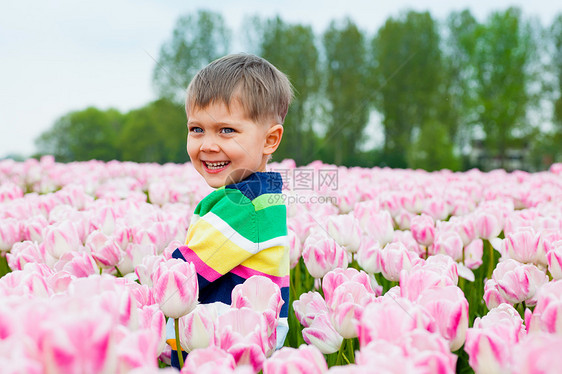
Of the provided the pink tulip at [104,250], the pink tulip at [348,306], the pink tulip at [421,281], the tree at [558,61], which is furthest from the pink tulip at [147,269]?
the tree at [558,61]

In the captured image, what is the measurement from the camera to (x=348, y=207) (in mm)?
3697

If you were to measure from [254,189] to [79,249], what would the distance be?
0.91m

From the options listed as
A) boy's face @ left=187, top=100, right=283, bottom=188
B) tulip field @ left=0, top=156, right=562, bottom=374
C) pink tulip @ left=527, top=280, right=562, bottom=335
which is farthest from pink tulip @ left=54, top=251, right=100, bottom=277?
pink tulip @ left=527, top=280, right=562, bottom=335

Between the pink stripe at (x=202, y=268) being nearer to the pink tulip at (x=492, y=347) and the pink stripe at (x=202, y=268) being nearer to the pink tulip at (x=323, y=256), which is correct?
the pink tulip at (x=323, y=256)

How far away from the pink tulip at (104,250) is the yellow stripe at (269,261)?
0.55m

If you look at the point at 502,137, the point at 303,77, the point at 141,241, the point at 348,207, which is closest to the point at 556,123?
the point at 502,137

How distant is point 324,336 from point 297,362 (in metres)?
0.61

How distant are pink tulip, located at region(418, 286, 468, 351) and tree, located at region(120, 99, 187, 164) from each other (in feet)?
84.6

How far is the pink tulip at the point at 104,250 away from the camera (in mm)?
2035

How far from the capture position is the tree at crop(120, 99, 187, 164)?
1227 inches

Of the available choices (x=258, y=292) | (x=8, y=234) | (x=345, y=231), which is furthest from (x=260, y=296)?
(x=8, y=234)

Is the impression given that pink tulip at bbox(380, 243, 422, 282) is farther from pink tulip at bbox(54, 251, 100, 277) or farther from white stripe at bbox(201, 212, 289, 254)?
pink tulip at bbox(54, 251, 100, 277)

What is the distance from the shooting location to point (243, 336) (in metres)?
1.15

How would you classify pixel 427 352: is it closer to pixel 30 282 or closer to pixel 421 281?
pixel 421 281
